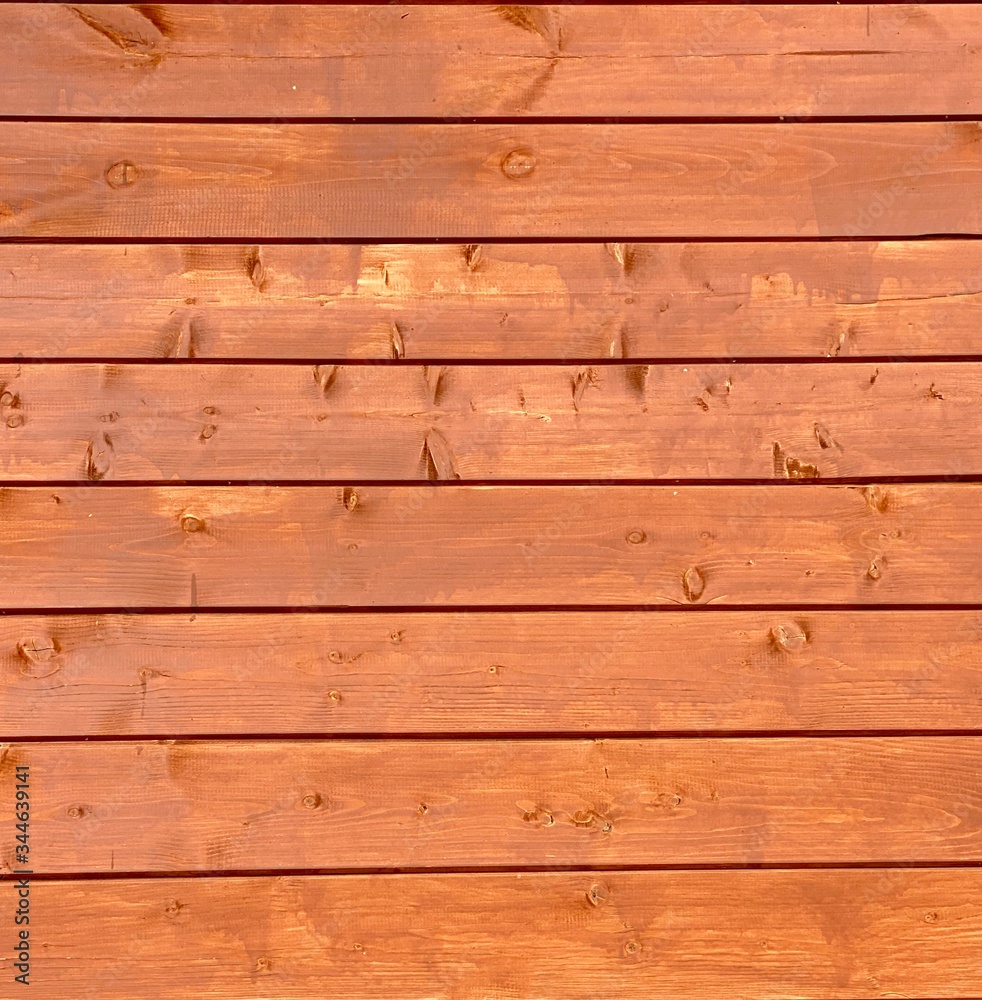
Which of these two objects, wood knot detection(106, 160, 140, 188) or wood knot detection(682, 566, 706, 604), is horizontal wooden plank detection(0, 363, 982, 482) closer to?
wood knot detection(682, 566, 706, 604)

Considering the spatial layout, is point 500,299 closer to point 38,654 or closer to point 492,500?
point 492,500

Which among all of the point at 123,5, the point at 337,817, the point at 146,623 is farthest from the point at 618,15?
the point at 337,817

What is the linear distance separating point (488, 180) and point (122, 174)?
669mm

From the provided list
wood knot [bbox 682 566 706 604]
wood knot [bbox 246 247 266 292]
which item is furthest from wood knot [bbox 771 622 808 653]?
wood knot [bbox 246 247 266 292]

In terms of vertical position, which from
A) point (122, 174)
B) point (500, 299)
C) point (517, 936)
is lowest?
point (517, 936)

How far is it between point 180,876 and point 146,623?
453mm

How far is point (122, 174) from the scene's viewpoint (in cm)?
148

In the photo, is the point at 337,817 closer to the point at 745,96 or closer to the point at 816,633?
the point at 816,633

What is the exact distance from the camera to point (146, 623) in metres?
1.45

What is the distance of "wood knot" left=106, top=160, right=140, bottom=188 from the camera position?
148 cm

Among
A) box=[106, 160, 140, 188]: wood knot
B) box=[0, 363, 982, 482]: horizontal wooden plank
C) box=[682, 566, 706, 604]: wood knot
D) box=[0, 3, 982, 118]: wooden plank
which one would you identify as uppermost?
box=[0, 3, 982, 118]: wooden plank

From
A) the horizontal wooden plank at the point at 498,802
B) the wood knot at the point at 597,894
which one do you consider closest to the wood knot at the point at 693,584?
→ the horizontal wooden plank at the point at 498,802

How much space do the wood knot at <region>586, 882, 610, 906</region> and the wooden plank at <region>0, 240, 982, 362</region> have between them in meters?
0.95

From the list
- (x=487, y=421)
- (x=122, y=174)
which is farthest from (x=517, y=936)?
(x=122, y=174)
